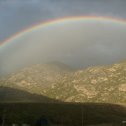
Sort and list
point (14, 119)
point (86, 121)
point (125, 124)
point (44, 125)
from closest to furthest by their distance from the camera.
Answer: point (44, 125) < point (125, 124) < point (14, 119) < point (86, 121)

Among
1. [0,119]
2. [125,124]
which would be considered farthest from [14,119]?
[125,124]

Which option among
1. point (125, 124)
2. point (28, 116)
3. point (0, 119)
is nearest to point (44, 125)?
point (125, 124)

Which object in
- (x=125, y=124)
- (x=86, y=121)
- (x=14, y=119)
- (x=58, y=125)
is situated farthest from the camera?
(x=86, y=121)

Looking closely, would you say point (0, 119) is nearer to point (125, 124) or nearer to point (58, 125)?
Answer: point (58, 125)

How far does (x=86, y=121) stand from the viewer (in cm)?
19638

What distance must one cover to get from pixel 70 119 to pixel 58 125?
1203 inches

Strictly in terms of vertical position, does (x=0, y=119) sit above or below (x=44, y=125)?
above

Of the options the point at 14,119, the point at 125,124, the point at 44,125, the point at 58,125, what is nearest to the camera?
the point at 44,125

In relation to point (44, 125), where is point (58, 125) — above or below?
above

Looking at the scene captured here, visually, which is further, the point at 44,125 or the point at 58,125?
the point at 58,125

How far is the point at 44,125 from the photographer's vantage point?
105938 mm

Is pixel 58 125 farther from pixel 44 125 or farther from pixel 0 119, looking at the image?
pixel 44 125

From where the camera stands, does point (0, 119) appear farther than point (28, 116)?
No

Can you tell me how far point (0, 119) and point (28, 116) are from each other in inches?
1084
